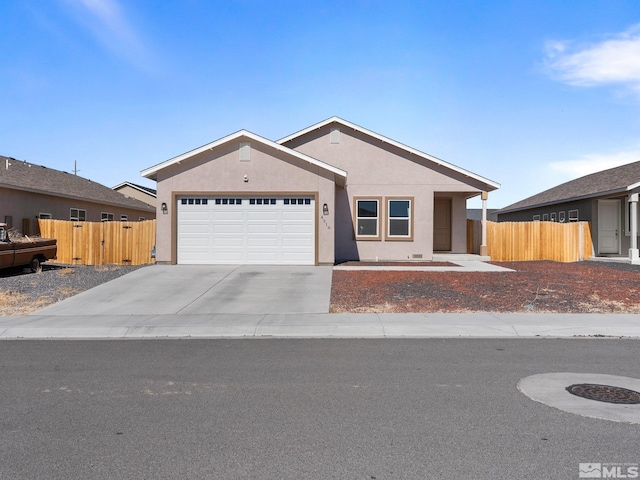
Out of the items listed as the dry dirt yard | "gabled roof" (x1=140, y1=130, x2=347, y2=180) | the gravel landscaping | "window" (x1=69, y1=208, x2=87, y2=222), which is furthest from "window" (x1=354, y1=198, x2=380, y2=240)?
"window" (x1=69, y1=208, x2=87, y2=222)

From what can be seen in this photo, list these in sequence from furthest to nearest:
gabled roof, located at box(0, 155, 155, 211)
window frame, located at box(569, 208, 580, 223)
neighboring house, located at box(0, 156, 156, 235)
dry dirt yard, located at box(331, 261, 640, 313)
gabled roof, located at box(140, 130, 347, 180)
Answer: window frame, located at box(569, 208, 580, 223) < gabled roof, located at box(0, 155, 155, 211) < neighboring house, located at box(0, 156, 156, 235) < gabled roof, located at box(140, 130, 347, 180) < dry dirt yard, located at box(331, 261, 640, 313)

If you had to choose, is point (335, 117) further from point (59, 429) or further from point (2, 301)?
point (59, 429)

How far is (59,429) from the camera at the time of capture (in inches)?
194

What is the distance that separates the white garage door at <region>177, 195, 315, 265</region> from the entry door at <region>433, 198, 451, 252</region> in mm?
8339

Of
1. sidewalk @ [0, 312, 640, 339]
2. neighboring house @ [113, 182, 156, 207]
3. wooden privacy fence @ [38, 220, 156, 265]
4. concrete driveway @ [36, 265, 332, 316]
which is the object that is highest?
neighboring house @ [113, 182, 156, 207]

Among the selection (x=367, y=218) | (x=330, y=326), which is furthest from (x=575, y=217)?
(x=330, y=326)

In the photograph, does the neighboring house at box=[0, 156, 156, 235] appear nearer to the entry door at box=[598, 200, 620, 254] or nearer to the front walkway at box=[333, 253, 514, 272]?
the front walkway at box=[333, 253, 514, 272]

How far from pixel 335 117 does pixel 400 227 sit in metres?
5.43

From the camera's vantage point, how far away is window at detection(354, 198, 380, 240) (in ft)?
73.5

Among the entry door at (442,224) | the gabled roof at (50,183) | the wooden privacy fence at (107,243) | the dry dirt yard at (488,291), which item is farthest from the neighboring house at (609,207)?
the gabled roof at (50,183)

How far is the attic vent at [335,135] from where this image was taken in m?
23.0

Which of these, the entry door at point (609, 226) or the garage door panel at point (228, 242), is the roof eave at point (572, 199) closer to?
the entry door at point (609, 226)

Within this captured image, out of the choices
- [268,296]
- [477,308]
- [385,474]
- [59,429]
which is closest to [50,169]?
[268,296]

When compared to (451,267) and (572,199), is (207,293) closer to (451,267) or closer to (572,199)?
(451,267)
